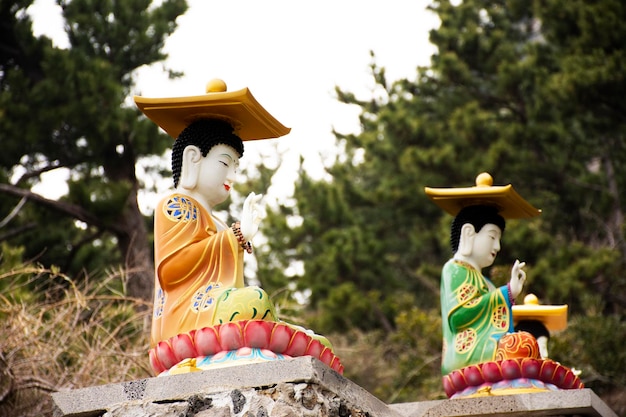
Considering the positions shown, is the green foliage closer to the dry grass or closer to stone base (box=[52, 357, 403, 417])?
the dry grass

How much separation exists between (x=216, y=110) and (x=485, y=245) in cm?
212

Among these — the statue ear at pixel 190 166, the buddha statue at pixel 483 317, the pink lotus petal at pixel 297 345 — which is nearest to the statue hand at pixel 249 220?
the statue ear at pixel 190 166

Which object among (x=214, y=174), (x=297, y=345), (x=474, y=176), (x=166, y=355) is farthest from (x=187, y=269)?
(x=474, y=176)

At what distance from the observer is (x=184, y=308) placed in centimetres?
453

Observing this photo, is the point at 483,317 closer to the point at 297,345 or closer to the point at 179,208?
the point at 297,345

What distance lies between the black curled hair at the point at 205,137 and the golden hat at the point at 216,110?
0.11ft

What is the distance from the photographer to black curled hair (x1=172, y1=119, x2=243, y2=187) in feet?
16.2

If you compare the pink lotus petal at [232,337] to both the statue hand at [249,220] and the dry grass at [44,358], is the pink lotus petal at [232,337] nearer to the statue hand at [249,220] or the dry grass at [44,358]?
the statue hand at [249,220]

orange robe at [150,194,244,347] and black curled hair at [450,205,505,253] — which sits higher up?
black curled hair at [450,205,505,253]

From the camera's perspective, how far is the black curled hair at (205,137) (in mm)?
4938

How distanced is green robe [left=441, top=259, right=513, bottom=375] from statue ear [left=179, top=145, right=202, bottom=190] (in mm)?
1839

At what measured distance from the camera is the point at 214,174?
4918mm

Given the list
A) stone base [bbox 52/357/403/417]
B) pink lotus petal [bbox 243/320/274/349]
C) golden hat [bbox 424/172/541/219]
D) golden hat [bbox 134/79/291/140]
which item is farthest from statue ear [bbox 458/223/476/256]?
pink lotus petal [bbox 243/320/274/349]

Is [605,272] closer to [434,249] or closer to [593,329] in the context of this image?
[593,329]
